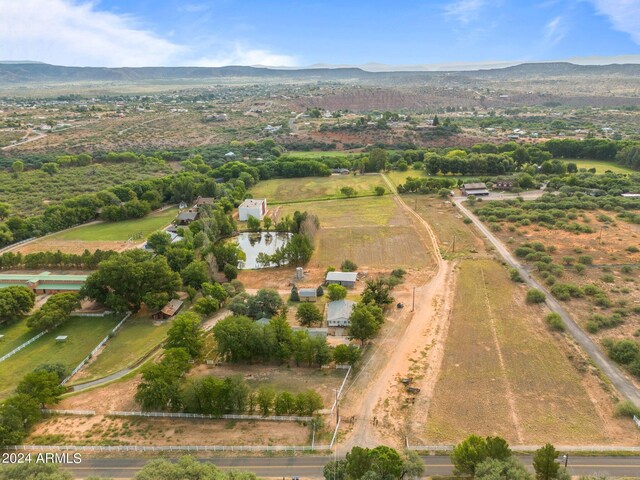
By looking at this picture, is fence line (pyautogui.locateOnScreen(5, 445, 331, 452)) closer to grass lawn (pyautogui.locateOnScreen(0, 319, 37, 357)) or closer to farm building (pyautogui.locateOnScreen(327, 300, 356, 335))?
farm building (pyautogui.locateOnScreen(327, 300, 356, 335))

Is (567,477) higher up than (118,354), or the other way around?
(567,477)

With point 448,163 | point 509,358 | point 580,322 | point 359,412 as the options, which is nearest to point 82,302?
point 359,412

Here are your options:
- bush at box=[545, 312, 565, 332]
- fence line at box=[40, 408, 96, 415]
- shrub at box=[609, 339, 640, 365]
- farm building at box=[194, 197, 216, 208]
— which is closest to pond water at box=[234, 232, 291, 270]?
farm building at box=[194, 197, 216, 208]

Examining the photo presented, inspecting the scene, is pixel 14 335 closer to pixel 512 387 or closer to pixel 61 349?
pixel 61 349

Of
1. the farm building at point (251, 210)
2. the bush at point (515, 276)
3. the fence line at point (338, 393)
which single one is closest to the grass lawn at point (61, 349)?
the fence line at point (338, 393)

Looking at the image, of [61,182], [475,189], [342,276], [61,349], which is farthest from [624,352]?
[61,182]

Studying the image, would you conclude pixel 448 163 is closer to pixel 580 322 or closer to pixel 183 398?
pixel 580 322

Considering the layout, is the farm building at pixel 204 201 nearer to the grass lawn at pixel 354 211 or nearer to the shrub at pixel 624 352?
the grass lawn at pixel 354 211
